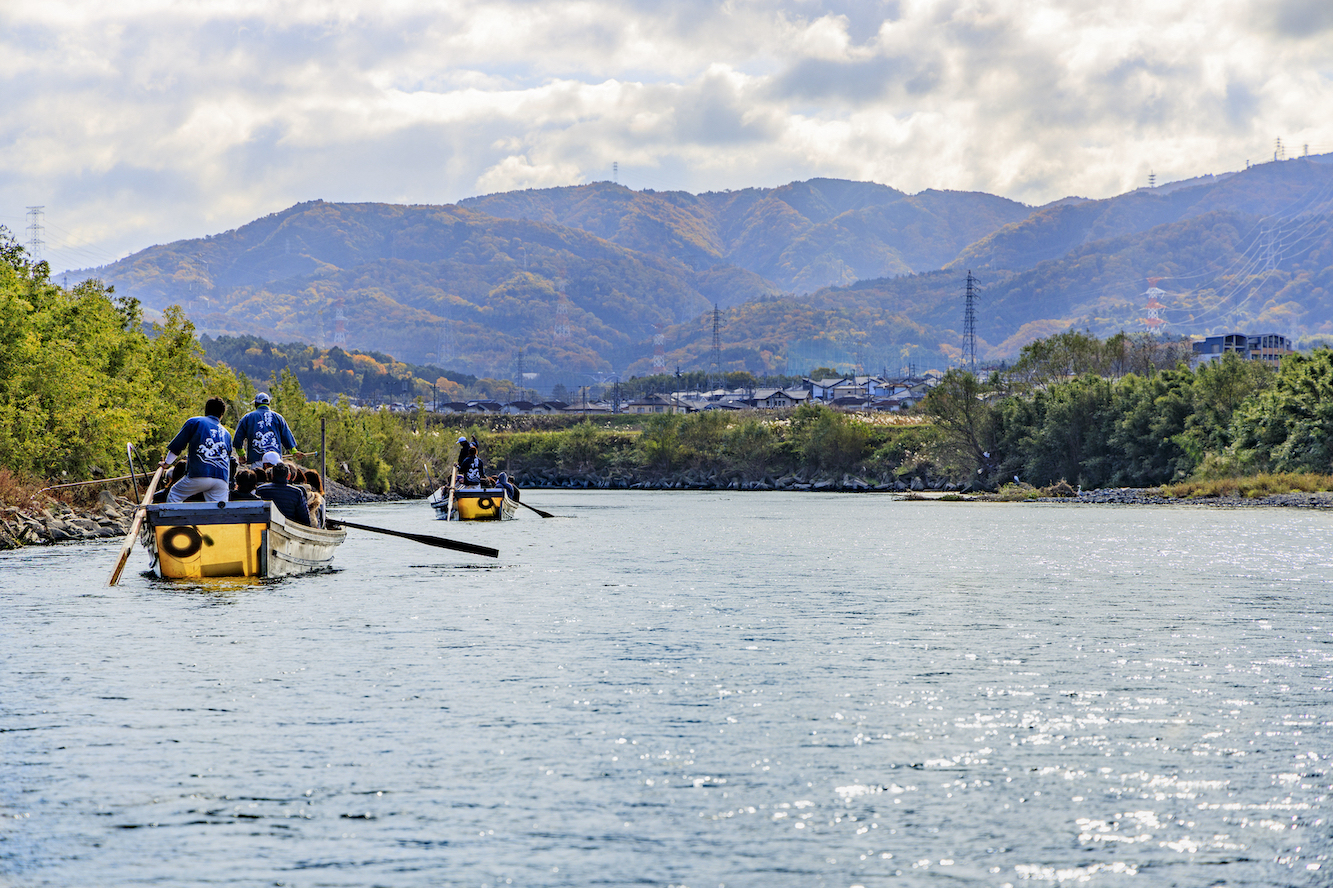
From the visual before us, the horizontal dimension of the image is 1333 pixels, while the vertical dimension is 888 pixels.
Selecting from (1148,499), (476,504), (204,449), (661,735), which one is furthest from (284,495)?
(1148,499)

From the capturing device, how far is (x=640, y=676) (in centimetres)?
1842

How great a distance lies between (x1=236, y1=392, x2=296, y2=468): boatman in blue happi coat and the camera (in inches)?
1142

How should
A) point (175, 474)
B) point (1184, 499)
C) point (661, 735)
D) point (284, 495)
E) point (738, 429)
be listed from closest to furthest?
point (661, 735) < point (175, 474) < point (284, 495) < point (1184, 499) < point (738, 429)

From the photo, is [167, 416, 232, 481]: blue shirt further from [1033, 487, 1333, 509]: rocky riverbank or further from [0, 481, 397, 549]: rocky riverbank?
[1033, 487, 1333, 509]: rocky riverbank

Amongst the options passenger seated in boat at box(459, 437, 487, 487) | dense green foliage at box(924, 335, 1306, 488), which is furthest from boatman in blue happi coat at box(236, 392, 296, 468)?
dense green foliage at box(924, 335, 1306, 488)

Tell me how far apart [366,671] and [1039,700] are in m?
9.97

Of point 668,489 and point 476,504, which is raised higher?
point 476,504

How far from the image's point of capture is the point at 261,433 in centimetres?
2914

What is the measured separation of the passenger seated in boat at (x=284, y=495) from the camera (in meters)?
29.2

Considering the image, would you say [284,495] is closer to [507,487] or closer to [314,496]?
[314,496]

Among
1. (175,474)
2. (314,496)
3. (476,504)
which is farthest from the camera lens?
(476,504)

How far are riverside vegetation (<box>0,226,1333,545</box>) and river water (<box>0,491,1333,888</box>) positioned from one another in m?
27.1

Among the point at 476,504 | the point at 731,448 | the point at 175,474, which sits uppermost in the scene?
the point at 731,448

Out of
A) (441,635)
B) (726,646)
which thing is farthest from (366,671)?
(726,646)
